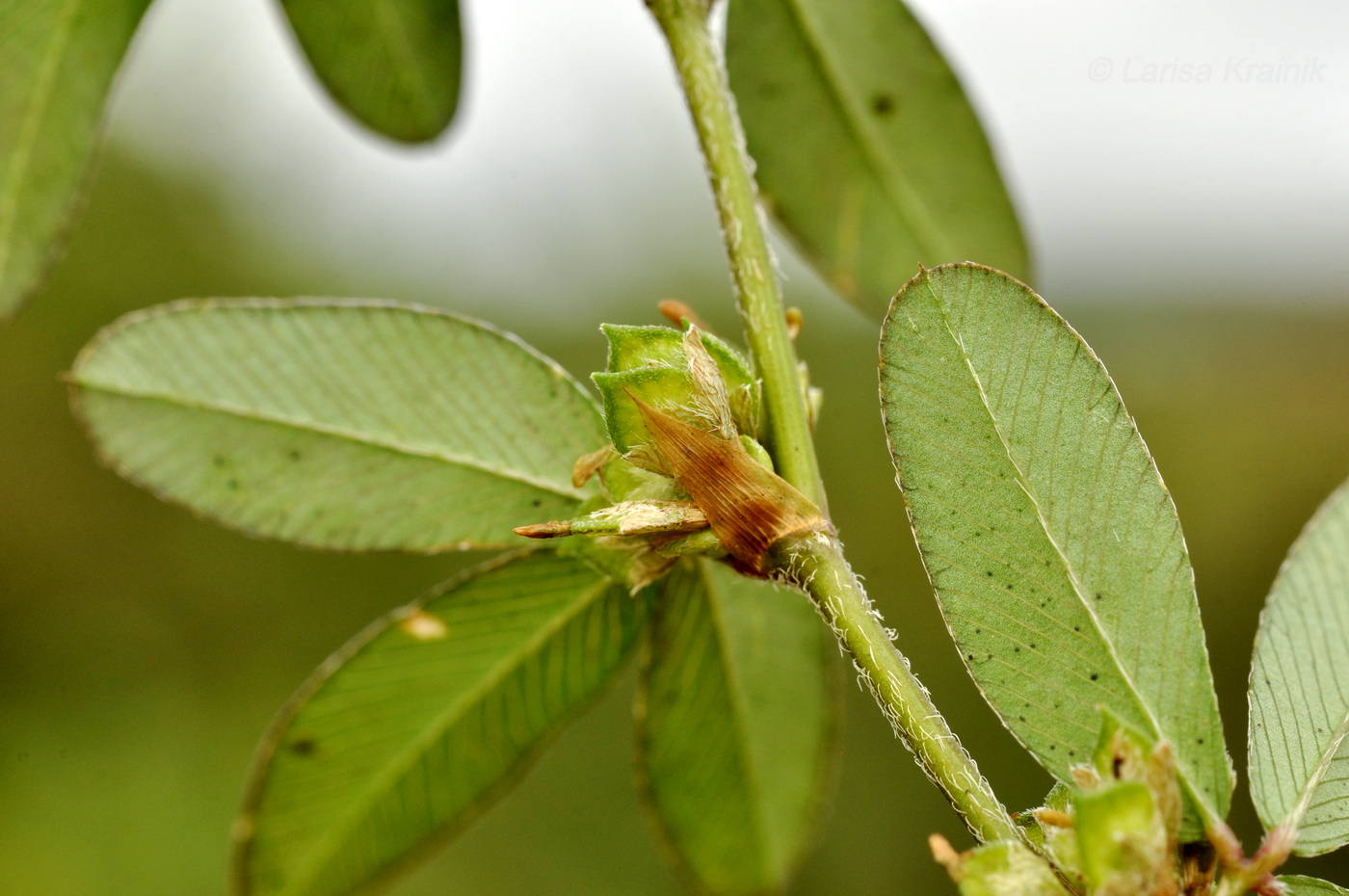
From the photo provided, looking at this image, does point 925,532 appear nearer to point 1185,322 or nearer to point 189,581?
point 1185,322

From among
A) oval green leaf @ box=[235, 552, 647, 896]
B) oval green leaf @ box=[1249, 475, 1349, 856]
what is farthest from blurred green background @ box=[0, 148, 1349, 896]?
oval green leaf @ box=[1249, 475, 1349, 856]

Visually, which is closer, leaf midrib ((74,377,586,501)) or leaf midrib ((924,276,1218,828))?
leaf midrib ((924,276,1218,828))

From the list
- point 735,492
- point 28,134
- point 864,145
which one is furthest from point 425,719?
point 864,145

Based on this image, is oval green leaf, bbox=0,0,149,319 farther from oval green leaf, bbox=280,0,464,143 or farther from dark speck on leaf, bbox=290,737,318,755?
dark speck on leaf, bbox=290,737,318,755

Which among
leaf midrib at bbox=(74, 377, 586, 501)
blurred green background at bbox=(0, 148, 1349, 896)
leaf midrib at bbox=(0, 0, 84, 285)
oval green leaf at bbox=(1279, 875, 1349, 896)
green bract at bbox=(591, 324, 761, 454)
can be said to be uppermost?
leaf midrib at bbox=(0, 0, 84, 285)

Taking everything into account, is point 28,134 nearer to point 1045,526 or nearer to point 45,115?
point 45,115

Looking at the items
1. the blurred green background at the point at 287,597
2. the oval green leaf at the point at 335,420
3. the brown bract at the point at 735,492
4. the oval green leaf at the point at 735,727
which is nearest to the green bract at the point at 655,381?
the brown bract at the point at 735,492

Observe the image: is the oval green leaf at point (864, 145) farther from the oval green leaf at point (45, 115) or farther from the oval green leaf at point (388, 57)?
the oval green leaf at point (45, 115)
